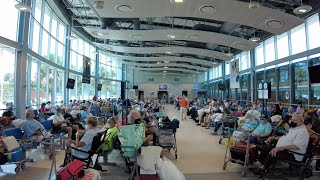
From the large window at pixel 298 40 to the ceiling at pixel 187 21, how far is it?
2.91 ft

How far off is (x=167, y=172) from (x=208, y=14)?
25.2 ft

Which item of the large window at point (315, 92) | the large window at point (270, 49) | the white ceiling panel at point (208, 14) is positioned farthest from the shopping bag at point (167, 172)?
the large window at point (270, 49)

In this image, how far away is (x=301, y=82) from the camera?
11.4 metres

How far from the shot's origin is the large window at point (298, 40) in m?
11.2

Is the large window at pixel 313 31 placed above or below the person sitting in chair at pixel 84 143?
above

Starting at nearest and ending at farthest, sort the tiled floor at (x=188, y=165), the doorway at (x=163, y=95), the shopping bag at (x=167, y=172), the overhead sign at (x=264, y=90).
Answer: the shopping bag at (x=167, y=172)
the tiled floor at (x=188, y=165)
the overhead sign at (x=264, y=90)
the doorway at (x=163, y=95)

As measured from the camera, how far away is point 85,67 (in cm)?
1625

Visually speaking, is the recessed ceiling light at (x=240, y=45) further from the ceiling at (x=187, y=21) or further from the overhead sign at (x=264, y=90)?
the overhead sign at (x=264, y=90)

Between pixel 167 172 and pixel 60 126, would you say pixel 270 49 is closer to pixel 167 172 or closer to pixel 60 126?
pixel 60 126

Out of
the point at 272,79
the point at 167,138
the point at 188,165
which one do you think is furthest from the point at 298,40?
the point at 188,165

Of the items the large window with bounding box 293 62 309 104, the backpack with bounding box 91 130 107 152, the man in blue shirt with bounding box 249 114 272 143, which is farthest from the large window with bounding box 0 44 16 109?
the large window with bounding box 293 62 309 104

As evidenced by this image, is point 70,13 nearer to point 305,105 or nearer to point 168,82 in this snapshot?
point 305,105

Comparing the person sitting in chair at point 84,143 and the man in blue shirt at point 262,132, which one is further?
the man in blue shirt at point 262,132

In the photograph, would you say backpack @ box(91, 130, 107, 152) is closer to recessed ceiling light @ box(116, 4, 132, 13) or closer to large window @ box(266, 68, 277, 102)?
recessed ceiling light @ box(116, 4, 132, 13)
